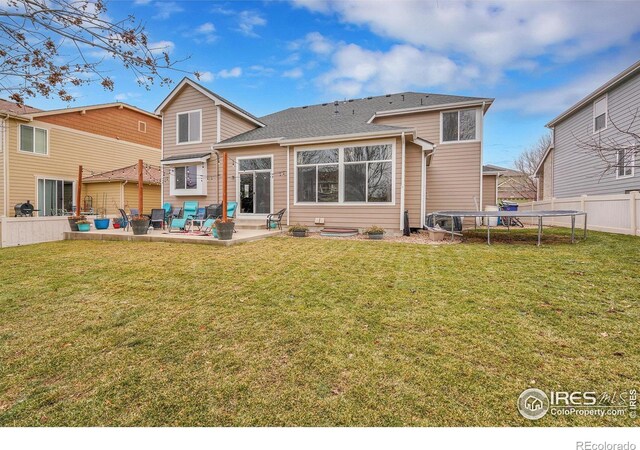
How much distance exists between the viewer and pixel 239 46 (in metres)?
7.45

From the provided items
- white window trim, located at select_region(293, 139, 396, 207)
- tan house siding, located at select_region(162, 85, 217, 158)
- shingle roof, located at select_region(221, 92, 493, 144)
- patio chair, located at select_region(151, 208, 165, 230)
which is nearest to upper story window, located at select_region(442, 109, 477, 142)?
shingle roof, located at select_region(221, 92, 493, 144)

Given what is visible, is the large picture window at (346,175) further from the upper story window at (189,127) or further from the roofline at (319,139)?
the upper story window at (189,127)

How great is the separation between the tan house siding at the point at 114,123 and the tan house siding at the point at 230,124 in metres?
9.79

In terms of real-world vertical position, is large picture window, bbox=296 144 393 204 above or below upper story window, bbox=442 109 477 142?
below

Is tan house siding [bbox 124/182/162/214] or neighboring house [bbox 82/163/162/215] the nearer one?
neighboring house [bbox 82/163/162/215]

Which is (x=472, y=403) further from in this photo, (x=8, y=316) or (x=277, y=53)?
(x=277, y=53)

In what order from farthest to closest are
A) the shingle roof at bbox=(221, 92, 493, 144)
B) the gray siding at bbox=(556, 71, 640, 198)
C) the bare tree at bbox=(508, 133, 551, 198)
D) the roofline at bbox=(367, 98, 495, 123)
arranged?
the bare tree at bbox=(508, 133, 551, 198)
the roofline at bbox=(367, 98, 495, 123)
the gray siding at bbox=(556, 71, 640, 198)
the shingle roof at bbox=(221, 92, 493, 144)

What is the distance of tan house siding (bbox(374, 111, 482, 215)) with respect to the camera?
12547 millimetres

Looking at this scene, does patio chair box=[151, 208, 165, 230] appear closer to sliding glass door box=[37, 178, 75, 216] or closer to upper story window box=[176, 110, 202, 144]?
upper story window box=[176, 110, 202, 144]

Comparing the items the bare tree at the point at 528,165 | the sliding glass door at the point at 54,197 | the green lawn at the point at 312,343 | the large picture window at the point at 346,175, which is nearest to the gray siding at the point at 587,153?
the large picture window at the point at 346,175

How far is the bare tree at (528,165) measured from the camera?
98.3 ft

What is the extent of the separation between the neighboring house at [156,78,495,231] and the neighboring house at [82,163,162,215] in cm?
434

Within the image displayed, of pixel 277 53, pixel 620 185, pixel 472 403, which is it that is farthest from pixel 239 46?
pixel 620 185

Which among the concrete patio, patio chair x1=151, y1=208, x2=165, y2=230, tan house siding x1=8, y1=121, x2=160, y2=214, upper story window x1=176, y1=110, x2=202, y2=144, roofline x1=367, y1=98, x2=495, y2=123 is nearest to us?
the concrete patio
